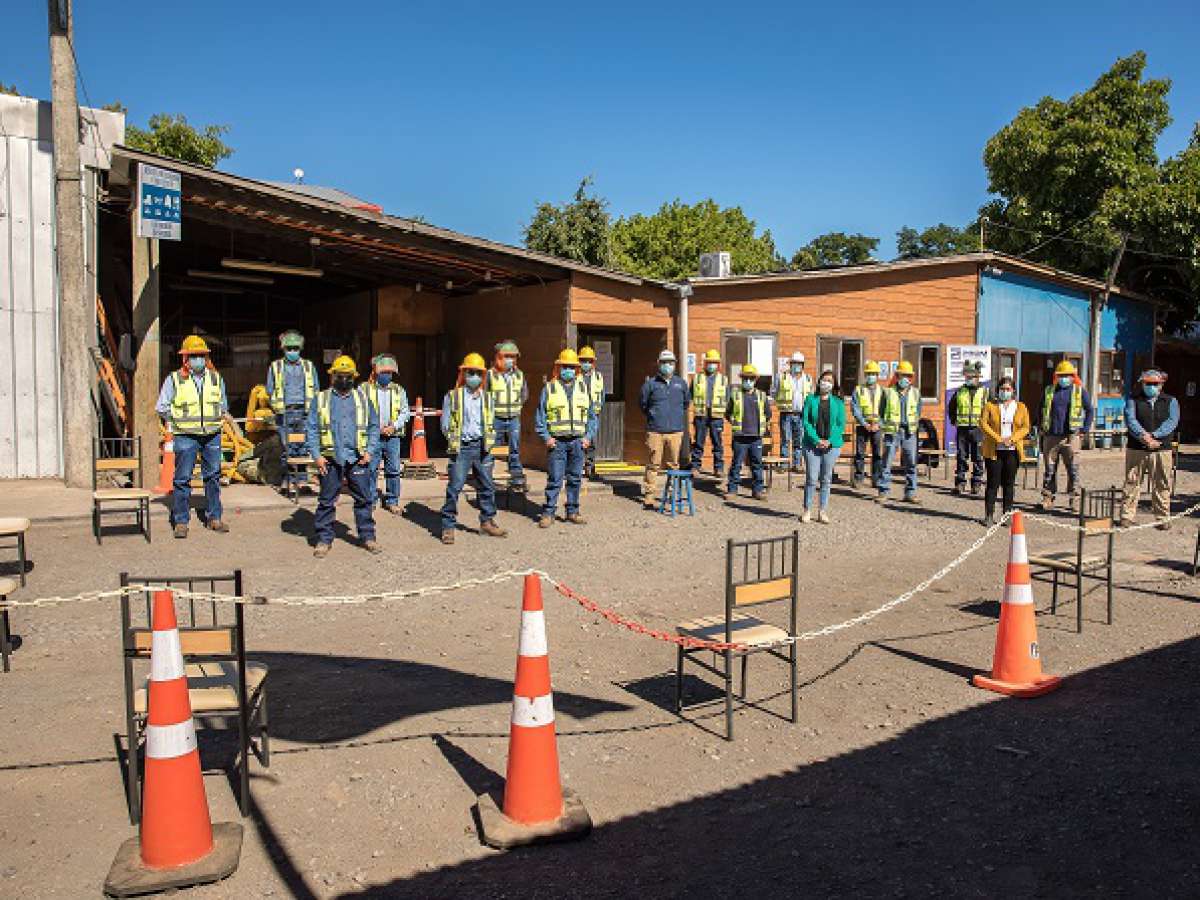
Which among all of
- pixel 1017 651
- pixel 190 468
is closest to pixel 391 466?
pixel 190 468

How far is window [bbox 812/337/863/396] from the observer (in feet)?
56.7

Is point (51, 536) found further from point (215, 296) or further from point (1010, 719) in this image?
point (215, 296)

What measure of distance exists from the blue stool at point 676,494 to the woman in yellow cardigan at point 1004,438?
3.75 meters

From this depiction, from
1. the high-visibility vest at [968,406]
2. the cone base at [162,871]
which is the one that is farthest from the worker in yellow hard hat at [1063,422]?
the cone base at [162,871]

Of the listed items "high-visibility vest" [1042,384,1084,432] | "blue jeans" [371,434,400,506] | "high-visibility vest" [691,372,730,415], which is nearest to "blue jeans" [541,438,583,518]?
"blue jeans" [371,434,400,506]

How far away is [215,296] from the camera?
19.0 meters

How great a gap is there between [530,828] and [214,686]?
1.69m

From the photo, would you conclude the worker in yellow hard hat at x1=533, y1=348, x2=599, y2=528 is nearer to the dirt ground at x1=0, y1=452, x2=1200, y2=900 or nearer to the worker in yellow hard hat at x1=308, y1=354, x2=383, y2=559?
the worker in yellow hard hat at x1=308, y1=354, x2=383, y2=559

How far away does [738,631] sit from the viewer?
210 inches

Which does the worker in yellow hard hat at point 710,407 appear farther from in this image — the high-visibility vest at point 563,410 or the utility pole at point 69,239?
the utility pole at point 69,239

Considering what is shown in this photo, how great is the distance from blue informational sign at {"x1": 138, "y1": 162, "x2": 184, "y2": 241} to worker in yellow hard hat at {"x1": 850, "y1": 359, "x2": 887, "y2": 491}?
9.95m

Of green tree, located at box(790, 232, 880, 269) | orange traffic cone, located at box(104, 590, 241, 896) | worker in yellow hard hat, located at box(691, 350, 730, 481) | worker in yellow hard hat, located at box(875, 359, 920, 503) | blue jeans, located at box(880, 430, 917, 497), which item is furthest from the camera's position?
green tree, located at box(790, 232, 880, 269)

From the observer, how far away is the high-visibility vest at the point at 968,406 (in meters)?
13.7

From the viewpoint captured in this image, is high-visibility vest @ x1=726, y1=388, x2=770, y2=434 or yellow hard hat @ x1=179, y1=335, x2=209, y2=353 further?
high-visibility vest @ x1=726, y1=388, x2=770, y2=434
